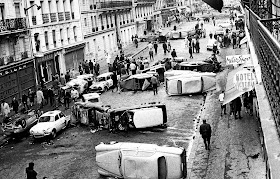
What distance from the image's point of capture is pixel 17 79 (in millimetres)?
33031

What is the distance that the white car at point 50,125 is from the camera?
21.8 meters

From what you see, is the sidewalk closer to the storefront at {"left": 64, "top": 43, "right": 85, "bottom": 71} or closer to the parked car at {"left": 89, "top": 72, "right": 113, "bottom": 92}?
the parked car at {"left": 89, "top": 72, "right": 113, "bottom": 92}

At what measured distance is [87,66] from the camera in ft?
136

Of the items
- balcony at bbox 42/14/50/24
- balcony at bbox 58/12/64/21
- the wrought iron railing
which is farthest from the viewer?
balcony at bbox 58/12/64/21

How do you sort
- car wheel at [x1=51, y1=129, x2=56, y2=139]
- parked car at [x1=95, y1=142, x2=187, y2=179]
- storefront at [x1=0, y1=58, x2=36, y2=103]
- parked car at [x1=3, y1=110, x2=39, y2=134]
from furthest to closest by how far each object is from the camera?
storefront at [x1=0, y1=58, x2=36, y2=103]
parked car at [x1=3, y1=110, x2=39, y2=134]
car wheel at [x1=51, y1=129, x2=56, y2=139]
parked car at [x1=95, y1=142, x2=187, y2=179]

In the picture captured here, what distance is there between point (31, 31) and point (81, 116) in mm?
14838

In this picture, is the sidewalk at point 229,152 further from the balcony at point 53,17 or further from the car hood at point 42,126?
the balcony at point 53,17

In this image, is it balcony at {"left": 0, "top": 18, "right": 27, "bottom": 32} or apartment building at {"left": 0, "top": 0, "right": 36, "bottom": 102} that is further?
balcony at {"left": 0, "top": 18, "right": 27, "bottom": 32}

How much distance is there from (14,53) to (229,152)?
69.0 ft

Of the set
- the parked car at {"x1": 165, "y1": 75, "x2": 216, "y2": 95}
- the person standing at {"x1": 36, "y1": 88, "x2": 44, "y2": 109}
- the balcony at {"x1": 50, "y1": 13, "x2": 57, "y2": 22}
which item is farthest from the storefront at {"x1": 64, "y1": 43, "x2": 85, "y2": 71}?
the parked car at {"x1": 165, "y1": 75, "x2": 216, "y2": 95}

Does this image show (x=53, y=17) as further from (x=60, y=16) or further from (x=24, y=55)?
(x=24, y=55)

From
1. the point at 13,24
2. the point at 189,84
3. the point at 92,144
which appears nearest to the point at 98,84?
the point at 189,84

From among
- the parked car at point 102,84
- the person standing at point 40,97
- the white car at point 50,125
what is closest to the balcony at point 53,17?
the parked car at point 102,84

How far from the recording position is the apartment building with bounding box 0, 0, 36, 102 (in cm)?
3150
